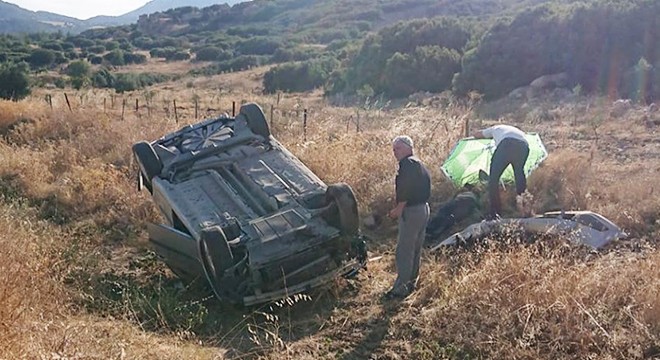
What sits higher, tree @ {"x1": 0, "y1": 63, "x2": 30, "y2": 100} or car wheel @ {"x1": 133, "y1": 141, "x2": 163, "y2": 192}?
car wheel @ {"x1": 133, "y1": 141, "x2": 163, "y2": 192}

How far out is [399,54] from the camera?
1120 inches

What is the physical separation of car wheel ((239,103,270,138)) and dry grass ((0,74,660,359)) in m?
1.68

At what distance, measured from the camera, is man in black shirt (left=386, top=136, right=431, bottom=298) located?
512cm

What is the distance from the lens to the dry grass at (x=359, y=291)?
407 centimetres

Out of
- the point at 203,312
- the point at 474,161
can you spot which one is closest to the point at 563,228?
the point at 474,161

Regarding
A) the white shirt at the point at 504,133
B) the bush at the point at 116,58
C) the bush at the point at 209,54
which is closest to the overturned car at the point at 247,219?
the white shirt at the point at 504,133

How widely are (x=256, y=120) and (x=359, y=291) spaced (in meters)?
2.57

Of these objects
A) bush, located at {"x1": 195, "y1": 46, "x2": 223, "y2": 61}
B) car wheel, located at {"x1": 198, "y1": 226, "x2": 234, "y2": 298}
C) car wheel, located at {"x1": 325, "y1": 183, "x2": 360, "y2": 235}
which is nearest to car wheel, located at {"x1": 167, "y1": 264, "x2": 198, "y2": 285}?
car wheel, located at {"x1": 198, "y1": 226, "x2": 234, "y2": 298}

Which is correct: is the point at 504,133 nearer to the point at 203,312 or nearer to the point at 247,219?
the point at 247,219

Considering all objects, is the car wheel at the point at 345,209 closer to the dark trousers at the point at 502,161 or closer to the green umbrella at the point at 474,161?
the dark trousers at the point at 502,161

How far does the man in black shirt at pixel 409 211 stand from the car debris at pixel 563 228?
974 mm

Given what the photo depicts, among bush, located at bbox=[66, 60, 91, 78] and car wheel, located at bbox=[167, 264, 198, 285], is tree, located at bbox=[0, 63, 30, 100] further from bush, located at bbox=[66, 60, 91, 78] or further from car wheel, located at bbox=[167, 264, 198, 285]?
car wheel, located at bbox=[167, 264, 198, 285]

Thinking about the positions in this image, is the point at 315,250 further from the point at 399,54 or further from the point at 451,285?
the point at 399,54

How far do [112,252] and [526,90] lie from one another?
19704 mm
